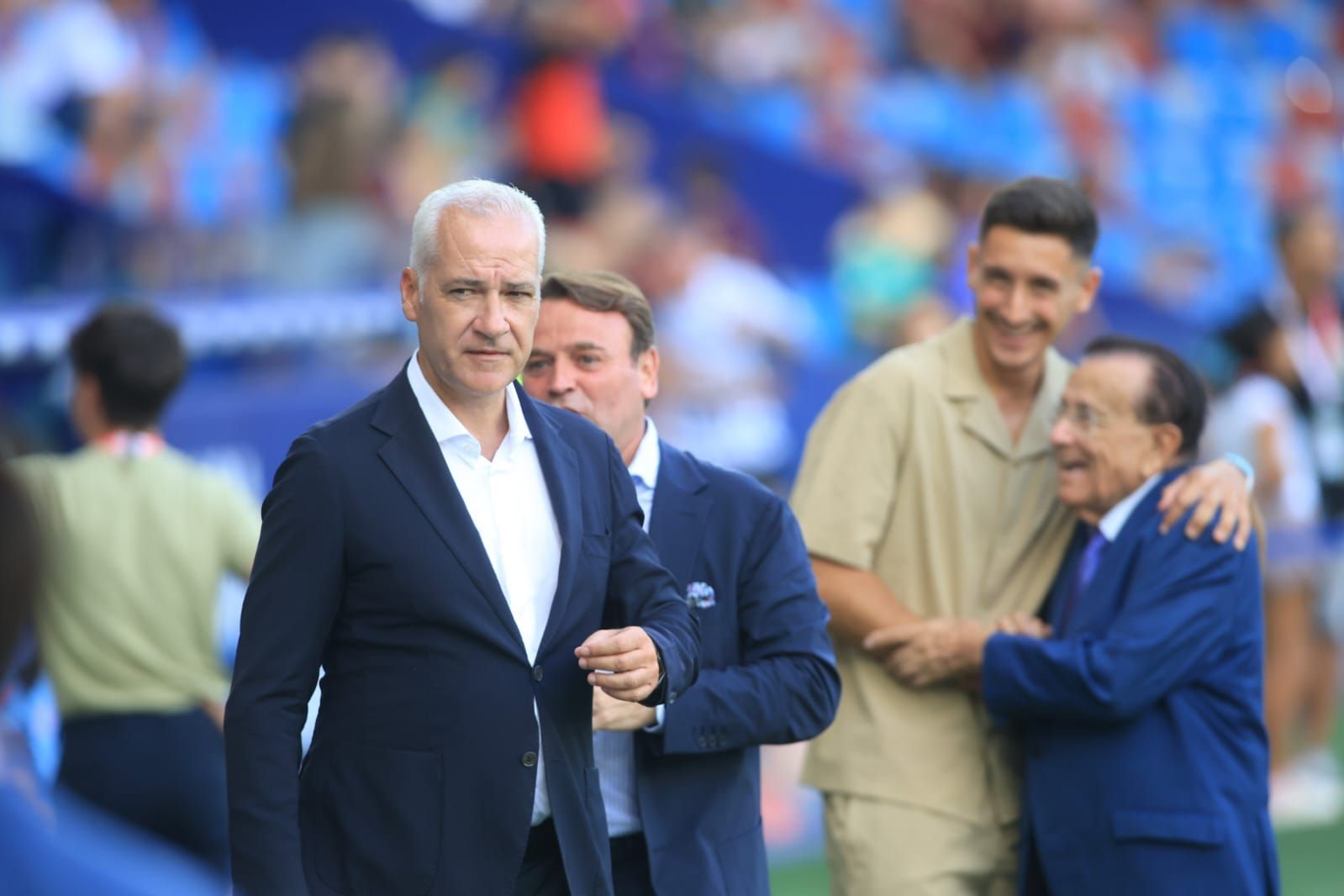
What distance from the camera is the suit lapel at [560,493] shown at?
2.98 meters

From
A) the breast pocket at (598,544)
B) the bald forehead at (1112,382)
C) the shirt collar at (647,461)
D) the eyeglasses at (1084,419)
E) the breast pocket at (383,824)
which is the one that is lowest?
the breast pocket at (383,824)

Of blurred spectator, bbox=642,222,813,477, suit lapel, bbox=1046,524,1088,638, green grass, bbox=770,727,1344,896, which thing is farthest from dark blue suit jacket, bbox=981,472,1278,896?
blurred spectator, bbox=642,222,813,477

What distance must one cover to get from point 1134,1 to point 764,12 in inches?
213

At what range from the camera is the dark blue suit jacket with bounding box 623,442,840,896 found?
3430 millimetres

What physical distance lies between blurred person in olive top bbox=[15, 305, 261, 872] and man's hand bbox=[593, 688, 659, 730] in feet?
5.65

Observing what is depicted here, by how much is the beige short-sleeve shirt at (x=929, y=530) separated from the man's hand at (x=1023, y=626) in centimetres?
10

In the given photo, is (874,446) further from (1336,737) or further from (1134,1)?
(1134,1)

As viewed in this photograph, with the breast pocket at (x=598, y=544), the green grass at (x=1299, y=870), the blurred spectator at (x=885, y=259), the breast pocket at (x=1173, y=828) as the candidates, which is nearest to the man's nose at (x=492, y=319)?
the breast pocket at (x=598, y=544)

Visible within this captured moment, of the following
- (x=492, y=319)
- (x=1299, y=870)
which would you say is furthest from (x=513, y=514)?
(x=1299, y=870)

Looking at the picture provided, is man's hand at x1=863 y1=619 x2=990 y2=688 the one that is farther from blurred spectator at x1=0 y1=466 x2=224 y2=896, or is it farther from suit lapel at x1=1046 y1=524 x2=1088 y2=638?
blurred spectator at x1=0 y1=466 x2=224 y2=896

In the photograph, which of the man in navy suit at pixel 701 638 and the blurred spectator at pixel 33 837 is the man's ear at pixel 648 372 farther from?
the blurred spectator at pixel 33 837

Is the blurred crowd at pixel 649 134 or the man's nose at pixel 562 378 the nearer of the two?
the man's nose at pixel 562 378

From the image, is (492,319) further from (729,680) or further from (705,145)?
(705,145)

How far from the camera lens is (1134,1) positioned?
60.9 ft
